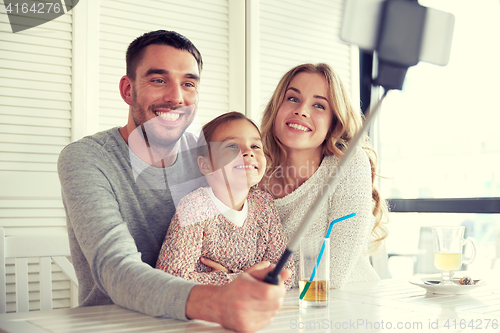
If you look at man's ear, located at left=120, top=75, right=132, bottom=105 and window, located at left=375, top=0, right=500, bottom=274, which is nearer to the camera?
man's ear, located at left=120, top=75, right=132, bottom=105

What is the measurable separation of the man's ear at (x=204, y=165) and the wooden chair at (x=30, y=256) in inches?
18.1

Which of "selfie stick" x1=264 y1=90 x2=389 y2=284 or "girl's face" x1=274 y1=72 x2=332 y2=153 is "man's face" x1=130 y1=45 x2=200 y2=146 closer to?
"girl's face" x1=274 y1=72 x2=332 y2=153

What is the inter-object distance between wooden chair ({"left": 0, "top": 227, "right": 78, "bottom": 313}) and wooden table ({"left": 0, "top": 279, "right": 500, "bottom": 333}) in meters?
0.46

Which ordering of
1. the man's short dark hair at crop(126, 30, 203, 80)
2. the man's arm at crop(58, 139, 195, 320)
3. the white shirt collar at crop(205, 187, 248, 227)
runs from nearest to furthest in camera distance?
1. the man's arm at crop(58, 139, 195, 320)
2. the white shirt collar at crop(205, 187, 248, 227)
3. the man's short dark hair at crop(126, 30, 203, 80)

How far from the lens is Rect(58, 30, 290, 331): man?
2.29 ft

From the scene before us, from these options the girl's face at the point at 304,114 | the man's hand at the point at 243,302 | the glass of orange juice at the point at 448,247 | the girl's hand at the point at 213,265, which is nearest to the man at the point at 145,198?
the man's hand at the point at 243,302

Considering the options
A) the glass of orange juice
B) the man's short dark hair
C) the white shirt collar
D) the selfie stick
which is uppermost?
the man's short dark hair

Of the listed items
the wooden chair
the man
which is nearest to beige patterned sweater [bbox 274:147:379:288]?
the man

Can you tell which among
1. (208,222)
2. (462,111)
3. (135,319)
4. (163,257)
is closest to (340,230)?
(208,222)

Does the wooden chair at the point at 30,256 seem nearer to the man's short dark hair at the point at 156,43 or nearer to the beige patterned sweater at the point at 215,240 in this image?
the beige patterned sweater at the point at 215,240

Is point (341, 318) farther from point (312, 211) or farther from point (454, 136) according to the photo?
point (454, 136)

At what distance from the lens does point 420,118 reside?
8.40 feet

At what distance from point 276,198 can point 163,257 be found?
481 millimetres

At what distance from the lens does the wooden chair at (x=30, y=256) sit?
1.24 m
